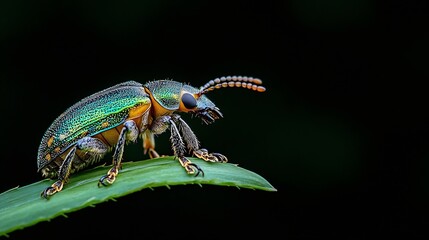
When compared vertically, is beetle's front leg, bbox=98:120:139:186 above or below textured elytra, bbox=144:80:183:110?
below

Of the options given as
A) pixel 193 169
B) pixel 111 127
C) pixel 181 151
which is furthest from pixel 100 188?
pixel 111 127

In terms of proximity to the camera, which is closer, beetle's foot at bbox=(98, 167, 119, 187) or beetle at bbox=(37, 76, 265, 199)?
beetle's foot at bbox=(98, 167, 119, 187)

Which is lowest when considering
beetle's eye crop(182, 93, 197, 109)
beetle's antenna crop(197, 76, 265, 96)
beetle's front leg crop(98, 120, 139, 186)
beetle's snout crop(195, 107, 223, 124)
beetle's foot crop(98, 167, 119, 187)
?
beetle's foot crop(98, 167, 119, 187)

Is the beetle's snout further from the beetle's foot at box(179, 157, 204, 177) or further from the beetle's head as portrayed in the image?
the beetle's foot at box(179, 157, 204, 177)

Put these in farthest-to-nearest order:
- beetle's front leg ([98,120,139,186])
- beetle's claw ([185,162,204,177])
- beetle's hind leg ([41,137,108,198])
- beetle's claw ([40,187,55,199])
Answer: beetle's hind leg ([41,137,108,198])
beetle's front leg ([98,120,139,186])
beetle's claw ([185,162,204,177])
beetle's claw ([40,187,55,199])

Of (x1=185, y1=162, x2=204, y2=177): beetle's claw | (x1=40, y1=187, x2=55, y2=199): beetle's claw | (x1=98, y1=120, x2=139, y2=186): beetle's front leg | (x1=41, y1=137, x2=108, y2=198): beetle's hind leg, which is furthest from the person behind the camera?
(x1=41, y1=137, x2=108, y2=198): beetle's hind leg

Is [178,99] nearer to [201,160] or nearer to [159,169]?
[201,160]

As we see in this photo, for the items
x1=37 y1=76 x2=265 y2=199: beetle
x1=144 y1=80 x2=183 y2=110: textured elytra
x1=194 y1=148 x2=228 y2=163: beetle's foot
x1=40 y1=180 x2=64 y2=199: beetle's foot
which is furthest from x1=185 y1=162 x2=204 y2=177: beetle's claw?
x1=144 y1=80 x2=183 y2=110: textured elytra
